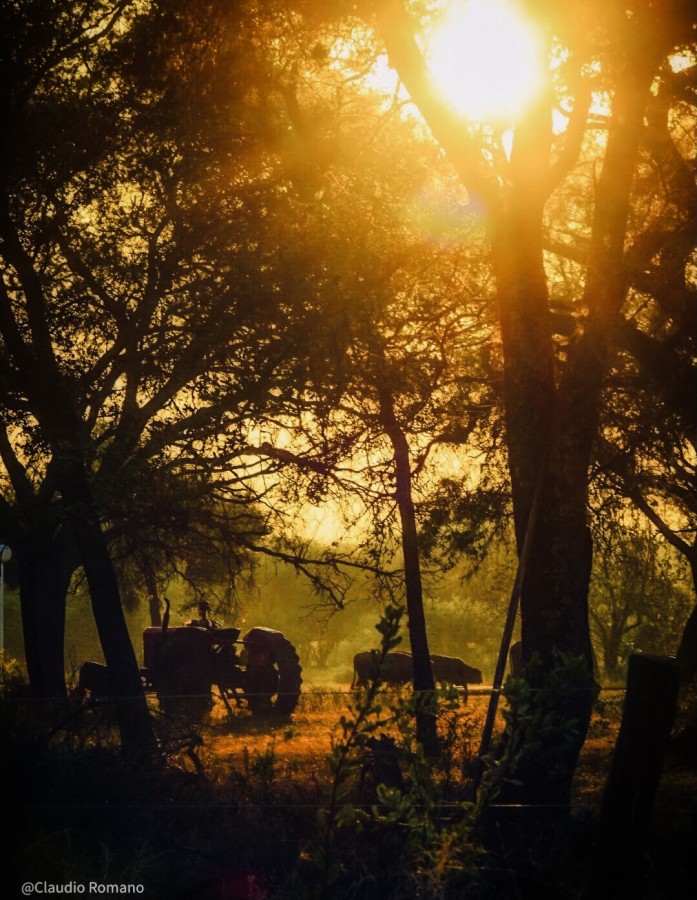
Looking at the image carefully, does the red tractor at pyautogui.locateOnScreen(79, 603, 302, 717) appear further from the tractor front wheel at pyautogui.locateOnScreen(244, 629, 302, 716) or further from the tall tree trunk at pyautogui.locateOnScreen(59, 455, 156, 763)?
the tall tree trunk at pyautogui.locateOnScreen(59, 455, 156, 763)

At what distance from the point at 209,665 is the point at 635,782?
17.6 metres

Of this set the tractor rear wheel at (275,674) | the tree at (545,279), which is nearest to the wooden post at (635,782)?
the tree at (545,279)

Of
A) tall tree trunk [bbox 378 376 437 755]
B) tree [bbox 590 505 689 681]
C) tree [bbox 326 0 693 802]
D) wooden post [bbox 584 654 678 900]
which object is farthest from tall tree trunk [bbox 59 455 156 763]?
tree [bbox 590 505 689 681]

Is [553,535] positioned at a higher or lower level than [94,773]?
higher

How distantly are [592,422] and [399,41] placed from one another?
4.63 metres

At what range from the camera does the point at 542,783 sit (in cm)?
830

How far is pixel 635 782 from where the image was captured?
5246mm

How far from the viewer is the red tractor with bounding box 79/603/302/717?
21297mm

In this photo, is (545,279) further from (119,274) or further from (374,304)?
(119,274)

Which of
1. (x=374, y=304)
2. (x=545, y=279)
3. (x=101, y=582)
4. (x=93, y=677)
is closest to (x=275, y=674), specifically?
(x=93, y=677)

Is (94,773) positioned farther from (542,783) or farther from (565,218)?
(565,218)

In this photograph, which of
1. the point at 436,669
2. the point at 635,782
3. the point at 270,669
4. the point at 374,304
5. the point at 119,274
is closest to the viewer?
the point at 635,782

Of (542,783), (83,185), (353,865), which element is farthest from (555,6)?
(353,865)

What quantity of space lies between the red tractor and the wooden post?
15736mm
